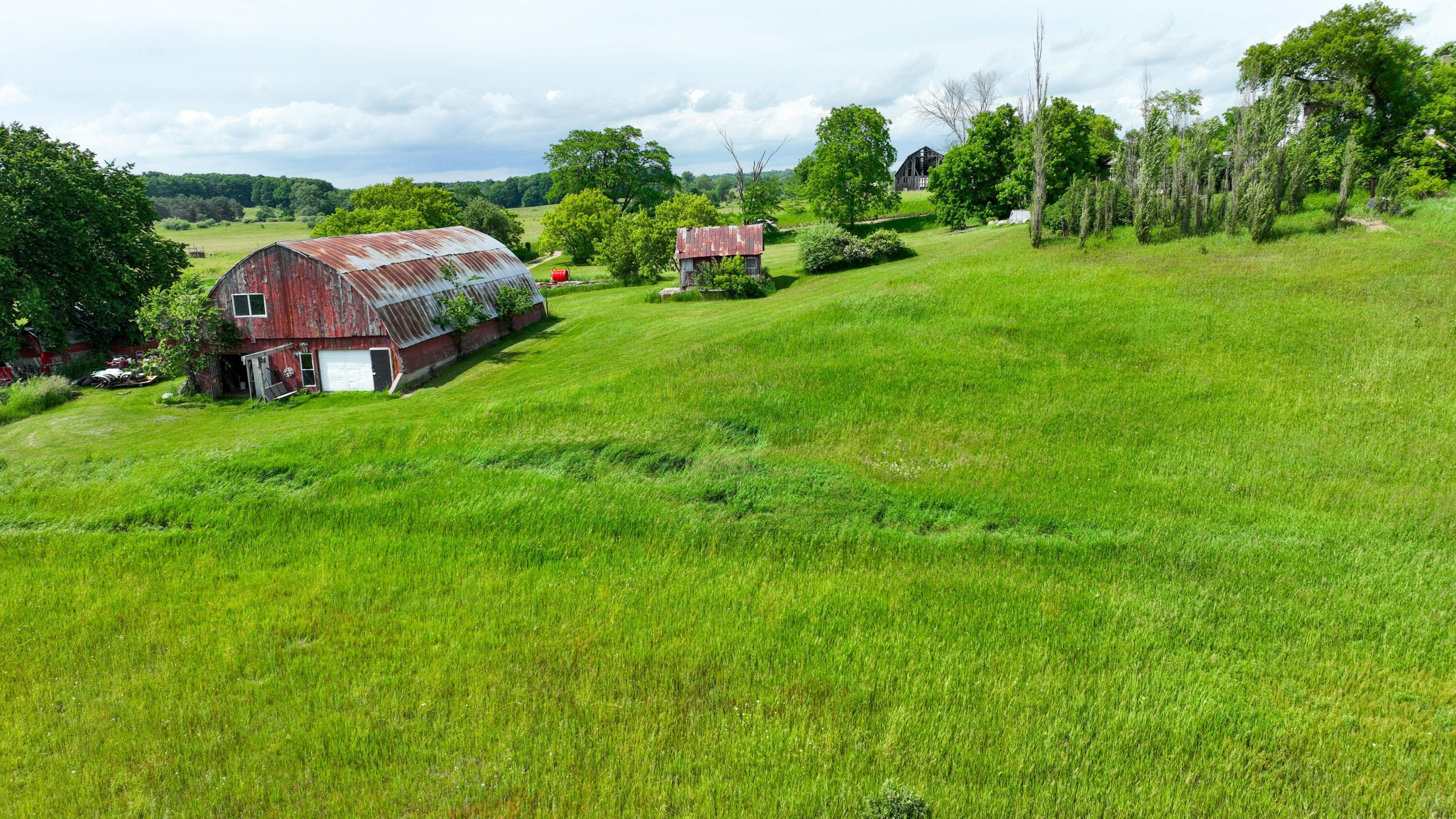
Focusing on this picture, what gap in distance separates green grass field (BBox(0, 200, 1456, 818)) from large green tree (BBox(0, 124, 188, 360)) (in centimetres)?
1356

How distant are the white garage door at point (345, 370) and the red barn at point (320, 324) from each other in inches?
1.3

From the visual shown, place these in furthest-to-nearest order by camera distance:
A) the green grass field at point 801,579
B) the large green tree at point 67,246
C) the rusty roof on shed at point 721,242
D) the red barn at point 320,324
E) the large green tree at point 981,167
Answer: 1. the large green tree at point 981,167
2. the rusty roof on shed at point 721,242
3. the large green tree at point 67,246
4. the red barn at point 320,324
5. the green grass field at point 801,579

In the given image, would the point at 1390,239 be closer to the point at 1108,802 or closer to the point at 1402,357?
the point at 1402,357

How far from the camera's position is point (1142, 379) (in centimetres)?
2478

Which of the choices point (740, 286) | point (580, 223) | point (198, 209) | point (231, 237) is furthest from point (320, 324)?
point (198, 209)

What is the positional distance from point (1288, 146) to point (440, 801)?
49127 millimetres

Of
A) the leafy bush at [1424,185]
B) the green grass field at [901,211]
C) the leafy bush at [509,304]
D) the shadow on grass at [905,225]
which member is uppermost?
the green grass field at [901,211]

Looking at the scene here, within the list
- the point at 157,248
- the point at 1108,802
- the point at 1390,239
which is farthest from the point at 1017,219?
the point at 157,248

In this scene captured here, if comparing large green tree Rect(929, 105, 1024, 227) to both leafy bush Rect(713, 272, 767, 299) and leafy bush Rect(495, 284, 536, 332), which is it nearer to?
leafy bush Rect(713, 272, 767, 299)

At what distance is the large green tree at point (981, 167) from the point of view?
66.8 metres

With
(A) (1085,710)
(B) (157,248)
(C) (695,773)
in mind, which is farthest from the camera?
(B) (157,248)

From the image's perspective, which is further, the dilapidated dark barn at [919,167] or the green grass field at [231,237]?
the dilapidated dark barn at [919,167]

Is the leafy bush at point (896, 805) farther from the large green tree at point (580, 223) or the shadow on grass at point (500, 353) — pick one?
the large green tree at point (580, 223)

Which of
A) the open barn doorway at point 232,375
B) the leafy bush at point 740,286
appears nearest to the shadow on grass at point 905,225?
the leafy bush at point 740,286
